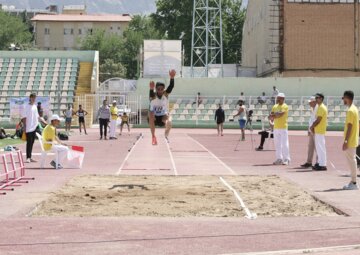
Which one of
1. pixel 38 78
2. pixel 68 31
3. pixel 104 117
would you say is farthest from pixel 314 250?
pixel 68 31

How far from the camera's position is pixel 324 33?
2714 inches

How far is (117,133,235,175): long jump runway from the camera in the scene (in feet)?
70.2

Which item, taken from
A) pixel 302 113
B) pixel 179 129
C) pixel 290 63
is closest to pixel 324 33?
pixel 290 63

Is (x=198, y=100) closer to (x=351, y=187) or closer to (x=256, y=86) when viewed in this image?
(x=256, y=86)

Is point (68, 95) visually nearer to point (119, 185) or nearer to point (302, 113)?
point (302, 113)

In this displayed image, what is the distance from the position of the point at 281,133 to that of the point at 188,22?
82836 millimetres

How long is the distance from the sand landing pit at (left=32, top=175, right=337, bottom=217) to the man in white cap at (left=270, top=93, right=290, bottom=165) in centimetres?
487

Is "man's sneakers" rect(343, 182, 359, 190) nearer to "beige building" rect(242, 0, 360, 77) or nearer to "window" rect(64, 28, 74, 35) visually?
"beige building" rect(242, 0, 360, 77)

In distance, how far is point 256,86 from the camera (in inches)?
2463

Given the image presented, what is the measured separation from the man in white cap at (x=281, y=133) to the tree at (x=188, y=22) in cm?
8081

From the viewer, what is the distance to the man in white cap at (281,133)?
80.1 ft

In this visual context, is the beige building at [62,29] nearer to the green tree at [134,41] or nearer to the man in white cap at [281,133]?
the green tree at [134,41]

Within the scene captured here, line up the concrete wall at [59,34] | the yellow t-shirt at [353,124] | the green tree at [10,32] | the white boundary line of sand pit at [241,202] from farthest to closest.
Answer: the concrete wall at [59,34] < the green tree at [10,32] < the yellow t-shirt at [353,124] < the white boundary line of sand pit at [241,202]

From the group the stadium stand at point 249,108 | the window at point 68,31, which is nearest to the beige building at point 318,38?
the stadium stand at point 249,108
